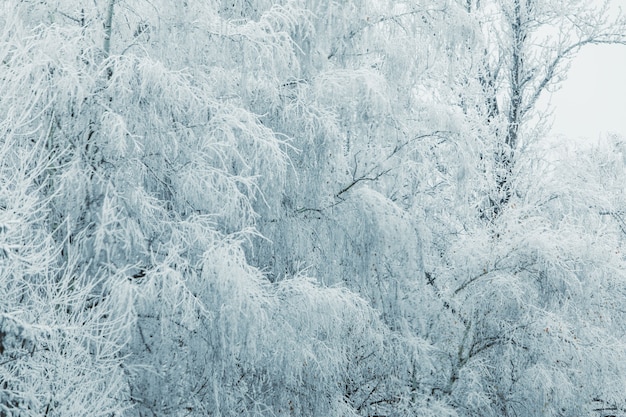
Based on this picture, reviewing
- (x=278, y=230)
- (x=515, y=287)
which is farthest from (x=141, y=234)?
(x=515, y=287)

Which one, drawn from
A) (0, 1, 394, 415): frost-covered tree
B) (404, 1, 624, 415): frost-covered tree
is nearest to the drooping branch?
(0, 1, 394, 415): frost-covered tree

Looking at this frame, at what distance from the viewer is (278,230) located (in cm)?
695

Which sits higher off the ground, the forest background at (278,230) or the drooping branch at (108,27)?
the drooping branch at (108,27)

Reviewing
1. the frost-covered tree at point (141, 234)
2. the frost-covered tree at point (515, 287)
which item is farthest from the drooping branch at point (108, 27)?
the frost-covered tree at point (515, 287)

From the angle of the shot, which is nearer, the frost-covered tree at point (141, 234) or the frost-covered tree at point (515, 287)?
the frost-covered tree at point (141, 234)

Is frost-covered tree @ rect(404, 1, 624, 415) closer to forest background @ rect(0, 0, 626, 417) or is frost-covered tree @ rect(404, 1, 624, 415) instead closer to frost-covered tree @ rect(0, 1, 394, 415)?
forest background @ rect(0, 0, 626, 417)

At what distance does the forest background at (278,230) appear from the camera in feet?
18.1

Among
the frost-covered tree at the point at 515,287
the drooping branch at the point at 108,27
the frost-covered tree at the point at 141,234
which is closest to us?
the frost-covered tree at the point at 141,234

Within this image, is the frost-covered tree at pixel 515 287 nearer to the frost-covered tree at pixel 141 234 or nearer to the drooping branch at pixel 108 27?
the frost-covered tree at pixel 141 234

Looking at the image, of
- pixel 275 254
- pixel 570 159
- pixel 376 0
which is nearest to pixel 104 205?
pixel 275 254

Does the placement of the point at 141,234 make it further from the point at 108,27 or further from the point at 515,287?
the point at 515,287

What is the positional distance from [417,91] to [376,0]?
103cm

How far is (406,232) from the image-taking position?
7406 mm

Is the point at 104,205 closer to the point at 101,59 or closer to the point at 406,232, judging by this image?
the point at 101,59
